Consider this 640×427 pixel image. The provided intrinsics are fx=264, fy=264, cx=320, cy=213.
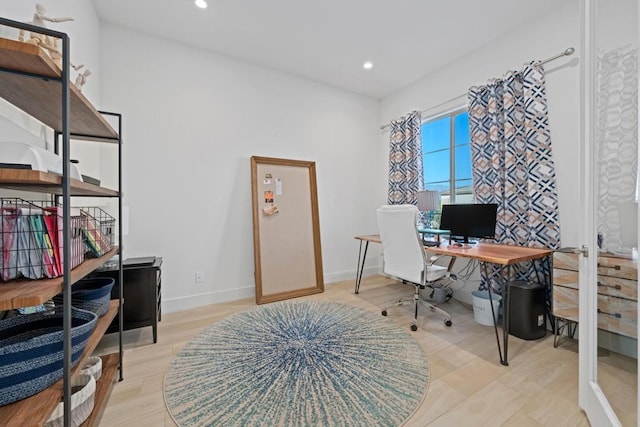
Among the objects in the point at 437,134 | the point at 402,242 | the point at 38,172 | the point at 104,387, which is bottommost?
the point at 104,387

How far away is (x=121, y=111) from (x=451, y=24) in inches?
128

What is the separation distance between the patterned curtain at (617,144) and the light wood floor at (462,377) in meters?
0.67

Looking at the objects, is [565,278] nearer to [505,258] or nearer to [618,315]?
[505,258]

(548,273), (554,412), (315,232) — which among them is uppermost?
(315,232)

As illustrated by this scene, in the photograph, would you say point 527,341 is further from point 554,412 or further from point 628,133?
point 628,133

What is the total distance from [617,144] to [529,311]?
1.48m

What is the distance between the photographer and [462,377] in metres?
1.69

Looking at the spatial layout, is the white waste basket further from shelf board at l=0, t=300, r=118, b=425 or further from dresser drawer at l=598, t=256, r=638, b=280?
shelf board at l=0, t=300, r=118, b=425

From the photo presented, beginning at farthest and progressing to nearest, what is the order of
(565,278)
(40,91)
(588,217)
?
(565,278), (588,217), (40,91)

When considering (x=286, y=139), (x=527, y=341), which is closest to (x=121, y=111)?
(x=286, y=139)

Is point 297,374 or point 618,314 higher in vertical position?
point 618,314

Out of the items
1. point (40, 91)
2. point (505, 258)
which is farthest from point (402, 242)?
point (40, 91)

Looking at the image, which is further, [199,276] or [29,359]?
[199,276]

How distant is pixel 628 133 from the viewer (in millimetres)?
1146
